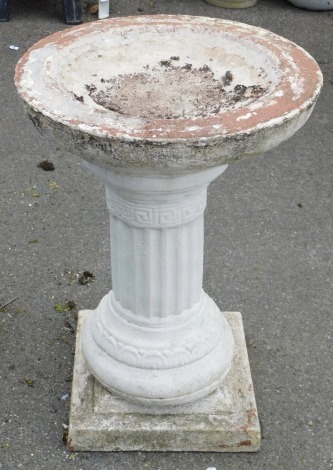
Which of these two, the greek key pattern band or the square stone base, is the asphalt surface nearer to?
the square stone base

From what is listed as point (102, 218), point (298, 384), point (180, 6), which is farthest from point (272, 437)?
point (180, 6)

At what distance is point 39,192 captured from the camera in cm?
368

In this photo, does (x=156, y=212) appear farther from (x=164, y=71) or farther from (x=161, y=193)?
(x=164, y=71)

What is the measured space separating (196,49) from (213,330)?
934 millimetres

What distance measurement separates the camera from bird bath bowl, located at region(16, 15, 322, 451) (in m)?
1.99

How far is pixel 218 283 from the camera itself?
10.3ft

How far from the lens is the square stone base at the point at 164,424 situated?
2414 mm

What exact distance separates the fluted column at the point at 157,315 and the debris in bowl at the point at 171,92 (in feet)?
0.71

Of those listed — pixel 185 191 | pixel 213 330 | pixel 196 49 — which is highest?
pixel 196 49

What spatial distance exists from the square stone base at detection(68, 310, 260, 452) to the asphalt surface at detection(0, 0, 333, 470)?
0.04 meters

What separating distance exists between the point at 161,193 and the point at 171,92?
37 cm

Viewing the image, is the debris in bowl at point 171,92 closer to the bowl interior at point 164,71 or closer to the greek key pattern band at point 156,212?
the bowl interior at point 164,71

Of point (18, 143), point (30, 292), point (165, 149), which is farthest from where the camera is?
point (18, 143)

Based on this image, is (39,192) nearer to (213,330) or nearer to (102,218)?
(102,218)
